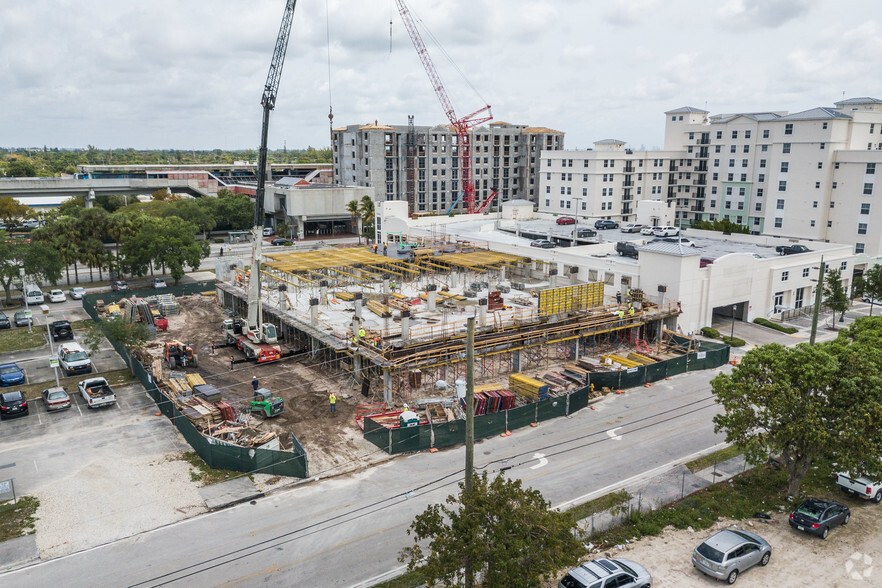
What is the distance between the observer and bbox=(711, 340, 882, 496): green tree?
2306 centimetres

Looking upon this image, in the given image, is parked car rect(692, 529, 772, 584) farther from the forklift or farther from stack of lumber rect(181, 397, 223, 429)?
stack of lumber rect(181, 397, 223, 429)

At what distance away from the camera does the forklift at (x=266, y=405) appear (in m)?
34.4

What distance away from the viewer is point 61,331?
51719 millimetres

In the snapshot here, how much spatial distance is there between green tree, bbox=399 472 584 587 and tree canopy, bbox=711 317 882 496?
11.2m

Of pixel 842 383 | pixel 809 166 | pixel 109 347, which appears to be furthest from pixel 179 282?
pixel 809 166

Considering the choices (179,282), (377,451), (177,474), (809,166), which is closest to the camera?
(177,474)

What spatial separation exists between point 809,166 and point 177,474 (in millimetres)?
81257

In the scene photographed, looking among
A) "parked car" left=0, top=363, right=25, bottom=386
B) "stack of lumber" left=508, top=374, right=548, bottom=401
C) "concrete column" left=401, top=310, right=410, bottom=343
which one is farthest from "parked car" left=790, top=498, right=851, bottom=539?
"parked car" left=0, top=363, right=25, bottom=386

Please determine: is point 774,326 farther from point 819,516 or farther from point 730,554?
point 730,554

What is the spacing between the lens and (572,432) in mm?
32812

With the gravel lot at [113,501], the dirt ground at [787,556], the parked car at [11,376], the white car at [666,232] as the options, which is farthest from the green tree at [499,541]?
the white car at [666,232]

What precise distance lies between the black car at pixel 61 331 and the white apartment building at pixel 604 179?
218 feet

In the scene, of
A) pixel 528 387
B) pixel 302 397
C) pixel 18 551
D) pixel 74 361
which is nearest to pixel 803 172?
pixel 528 387

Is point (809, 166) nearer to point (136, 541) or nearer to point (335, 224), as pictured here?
point (335, 224)
